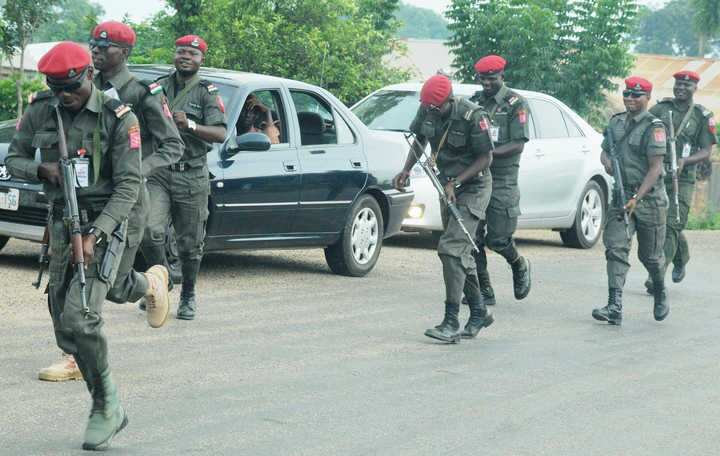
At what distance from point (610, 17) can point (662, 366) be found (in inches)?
734

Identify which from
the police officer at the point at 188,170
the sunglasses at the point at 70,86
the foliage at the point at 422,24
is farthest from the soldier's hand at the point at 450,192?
the foliage at the point at 422,24

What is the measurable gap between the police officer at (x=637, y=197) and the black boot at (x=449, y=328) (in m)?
1.60

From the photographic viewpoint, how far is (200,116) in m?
9.08

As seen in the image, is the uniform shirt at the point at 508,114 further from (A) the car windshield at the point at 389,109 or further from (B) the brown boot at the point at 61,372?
(B) the brown boot at the point at 61,372

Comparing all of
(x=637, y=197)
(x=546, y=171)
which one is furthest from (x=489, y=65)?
(x=546, y=171)

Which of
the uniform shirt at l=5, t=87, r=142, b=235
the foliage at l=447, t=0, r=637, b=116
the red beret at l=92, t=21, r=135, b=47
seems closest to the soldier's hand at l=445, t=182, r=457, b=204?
the red beret at l=92, t=21, r=135, b=47

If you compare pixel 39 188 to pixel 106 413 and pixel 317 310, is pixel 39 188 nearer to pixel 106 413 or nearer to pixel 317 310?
pixel 317 310

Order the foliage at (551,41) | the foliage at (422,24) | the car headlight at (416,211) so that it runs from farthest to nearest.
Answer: the foliage at (422,24) < the foliage at (551,41) < the car headlight at (416,211)

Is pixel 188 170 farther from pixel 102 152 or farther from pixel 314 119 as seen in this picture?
pixel 102 152

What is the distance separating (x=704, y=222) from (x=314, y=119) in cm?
1293

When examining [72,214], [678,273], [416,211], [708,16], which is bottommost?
[708,16]

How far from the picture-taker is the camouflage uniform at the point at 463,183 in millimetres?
8930

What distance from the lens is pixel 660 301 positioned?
34.3 ft

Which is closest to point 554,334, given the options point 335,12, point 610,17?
point 335,12
